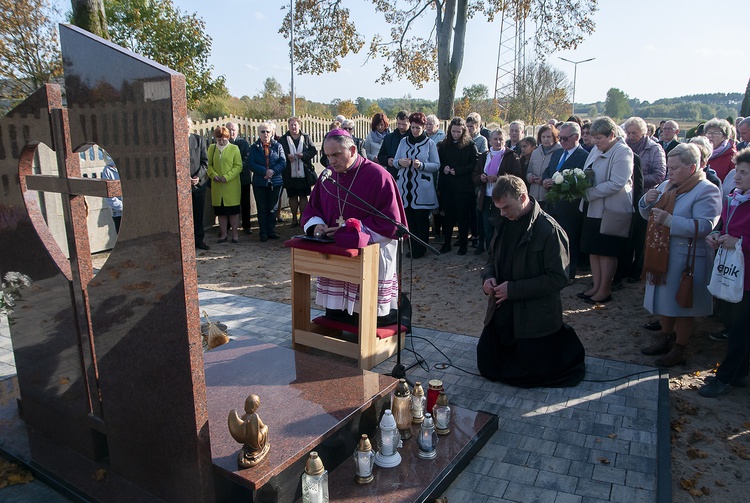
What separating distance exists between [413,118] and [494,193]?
16.1ft

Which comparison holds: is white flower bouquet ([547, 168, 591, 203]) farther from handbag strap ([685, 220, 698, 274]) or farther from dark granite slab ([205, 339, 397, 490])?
dark granite slab ([205, 339, 397, 490])

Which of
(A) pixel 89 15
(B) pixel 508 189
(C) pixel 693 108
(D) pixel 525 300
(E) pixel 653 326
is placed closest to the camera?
(B) pixel 508 189

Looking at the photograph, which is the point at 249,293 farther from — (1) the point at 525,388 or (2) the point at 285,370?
(1) the point at 525,388

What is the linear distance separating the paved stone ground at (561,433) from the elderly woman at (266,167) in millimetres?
5478

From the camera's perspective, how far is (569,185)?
690 centimetres

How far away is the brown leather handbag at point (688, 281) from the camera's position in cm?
501

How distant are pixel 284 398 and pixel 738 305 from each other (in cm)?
375

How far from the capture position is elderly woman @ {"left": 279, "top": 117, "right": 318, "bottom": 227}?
1135 cm

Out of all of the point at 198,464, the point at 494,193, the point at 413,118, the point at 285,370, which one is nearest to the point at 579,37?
the point at 413,118

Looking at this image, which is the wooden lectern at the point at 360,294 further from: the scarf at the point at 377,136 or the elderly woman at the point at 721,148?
the scarf at the point at 377,136

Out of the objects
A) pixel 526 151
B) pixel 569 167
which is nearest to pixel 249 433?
pixel 569 167

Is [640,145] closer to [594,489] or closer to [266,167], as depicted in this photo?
[594,489]

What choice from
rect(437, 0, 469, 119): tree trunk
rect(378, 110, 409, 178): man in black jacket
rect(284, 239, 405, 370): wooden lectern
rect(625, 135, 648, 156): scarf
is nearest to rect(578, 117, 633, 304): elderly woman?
rect(625, 135, 648, 156): scarf

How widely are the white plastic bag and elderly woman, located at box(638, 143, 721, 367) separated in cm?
46
